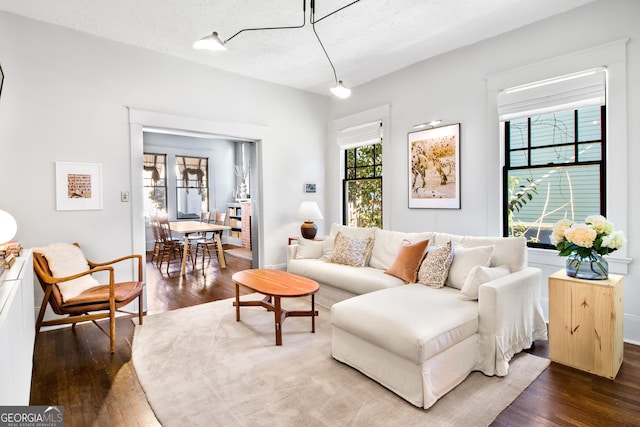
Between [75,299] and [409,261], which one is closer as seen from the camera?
[75,299]

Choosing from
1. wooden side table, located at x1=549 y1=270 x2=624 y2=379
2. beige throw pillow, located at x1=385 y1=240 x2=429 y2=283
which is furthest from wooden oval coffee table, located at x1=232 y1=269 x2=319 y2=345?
wooden side table, located at x1=549 y1=270 x2=624 y2=379

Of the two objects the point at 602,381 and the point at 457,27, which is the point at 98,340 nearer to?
the point at 602,381

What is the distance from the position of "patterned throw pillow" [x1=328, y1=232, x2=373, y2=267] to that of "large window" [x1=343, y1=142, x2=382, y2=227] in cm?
126

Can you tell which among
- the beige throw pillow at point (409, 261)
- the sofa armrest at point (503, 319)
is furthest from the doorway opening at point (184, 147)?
the sofa armrest at point (503, 319)

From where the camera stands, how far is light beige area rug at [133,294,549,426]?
75.6 inches

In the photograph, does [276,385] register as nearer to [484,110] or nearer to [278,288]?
[278,288]

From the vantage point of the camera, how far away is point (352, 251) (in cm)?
390

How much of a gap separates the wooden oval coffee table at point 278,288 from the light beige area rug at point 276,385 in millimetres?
168

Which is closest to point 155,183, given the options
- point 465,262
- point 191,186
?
point 191,186

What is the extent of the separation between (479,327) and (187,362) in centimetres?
221

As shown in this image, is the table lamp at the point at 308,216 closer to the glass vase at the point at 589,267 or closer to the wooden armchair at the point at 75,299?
the wooden armchair at the point at 75,299

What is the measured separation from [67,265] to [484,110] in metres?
4.60

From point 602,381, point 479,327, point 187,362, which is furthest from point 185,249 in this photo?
point 602,381

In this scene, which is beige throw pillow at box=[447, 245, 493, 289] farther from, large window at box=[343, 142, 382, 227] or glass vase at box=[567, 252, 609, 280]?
large window at box=[343, 142, 382, 227]
